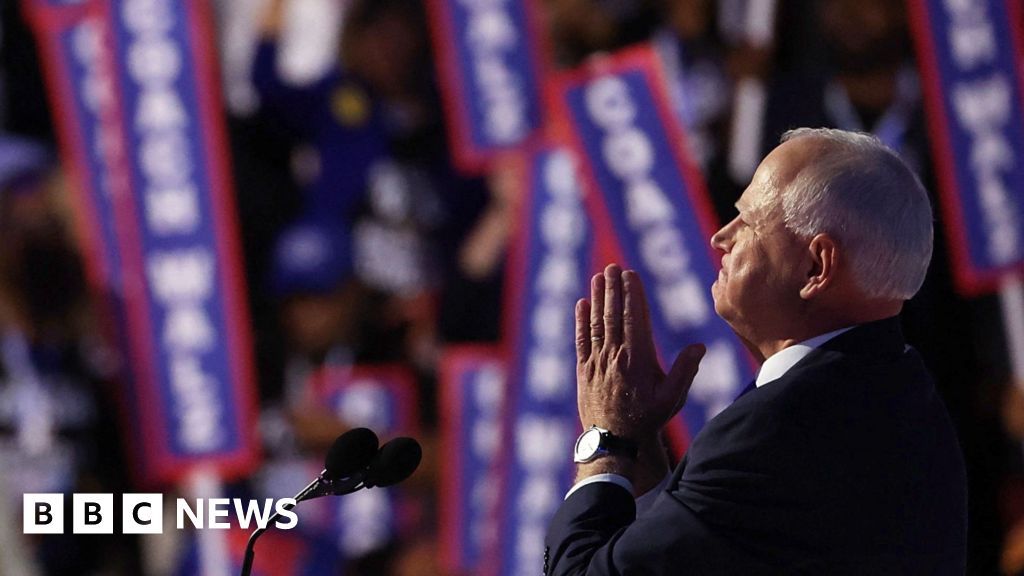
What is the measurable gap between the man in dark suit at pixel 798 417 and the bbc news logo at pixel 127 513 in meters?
2.57

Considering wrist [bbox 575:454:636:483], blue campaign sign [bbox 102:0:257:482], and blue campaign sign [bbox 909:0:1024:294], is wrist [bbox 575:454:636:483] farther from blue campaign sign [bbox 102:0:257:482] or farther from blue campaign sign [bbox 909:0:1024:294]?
blue campaign sign [bbox 102:0:257:482]

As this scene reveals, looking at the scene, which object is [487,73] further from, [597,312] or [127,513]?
[597,312]

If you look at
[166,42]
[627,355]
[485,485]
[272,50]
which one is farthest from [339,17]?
[627,355]

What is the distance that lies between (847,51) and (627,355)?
8.19 feet

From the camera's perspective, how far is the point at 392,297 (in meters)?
3.88

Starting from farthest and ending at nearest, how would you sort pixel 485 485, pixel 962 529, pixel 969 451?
pixel 485 485 → pixel 969 451 → pixel 962 529

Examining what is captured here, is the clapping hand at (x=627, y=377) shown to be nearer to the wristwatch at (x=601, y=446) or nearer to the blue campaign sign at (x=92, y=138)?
the wristwatch at (x=601, y=446)

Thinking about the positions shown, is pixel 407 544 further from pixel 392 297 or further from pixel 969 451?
pixel 969 451

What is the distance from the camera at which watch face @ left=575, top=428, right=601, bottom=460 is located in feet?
4.34

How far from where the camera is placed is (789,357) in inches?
49.8

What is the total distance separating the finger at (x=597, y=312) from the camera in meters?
1.37

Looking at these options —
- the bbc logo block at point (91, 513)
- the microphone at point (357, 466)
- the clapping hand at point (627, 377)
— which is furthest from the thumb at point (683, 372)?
the bbc logo block at point (91, 513)

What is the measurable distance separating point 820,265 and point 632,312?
0.19m

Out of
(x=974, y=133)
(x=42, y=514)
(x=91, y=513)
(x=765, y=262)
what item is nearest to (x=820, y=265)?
(x=765, y=262)
